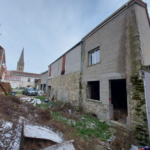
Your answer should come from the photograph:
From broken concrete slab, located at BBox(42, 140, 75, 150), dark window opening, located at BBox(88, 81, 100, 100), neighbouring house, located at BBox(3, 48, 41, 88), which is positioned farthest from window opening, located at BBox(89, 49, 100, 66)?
neighbouring house, located at BBox(3, 48, 41, 88)

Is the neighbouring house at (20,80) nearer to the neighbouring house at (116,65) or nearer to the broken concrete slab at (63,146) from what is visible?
the neighbouring house at (116,65)

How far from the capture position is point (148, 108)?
3750 mm

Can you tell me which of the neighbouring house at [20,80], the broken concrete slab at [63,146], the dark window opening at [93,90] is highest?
the neighbouring house at [20,80]

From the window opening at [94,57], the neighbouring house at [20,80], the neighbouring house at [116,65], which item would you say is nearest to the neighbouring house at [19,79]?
the neighbouring house at [20,80]

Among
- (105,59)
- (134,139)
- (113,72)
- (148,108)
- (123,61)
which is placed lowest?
(134,139)

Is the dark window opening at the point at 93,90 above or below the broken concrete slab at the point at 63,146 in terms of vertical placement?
above

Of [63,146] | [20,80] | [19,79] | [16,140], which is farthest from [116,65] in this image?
[20,80]

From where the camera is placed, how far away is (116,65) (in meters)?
5.29

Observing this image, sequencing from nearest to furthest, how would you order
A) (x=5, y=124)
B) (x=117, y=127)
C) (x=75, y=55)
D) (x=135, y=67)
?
(x=5, y=124), (x=135, y=67), (x=117, y=127), (x=75, y=55)

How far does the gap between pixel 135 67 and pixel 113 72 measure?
1231mm

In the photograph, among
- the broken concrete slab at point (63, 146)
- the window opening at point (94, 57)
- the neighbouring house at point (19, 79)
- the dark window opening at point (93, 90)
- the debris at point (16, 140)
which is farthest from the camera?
the neighbouring house at point (19, 79)

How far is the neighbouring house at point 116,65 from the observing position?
430 centimetres

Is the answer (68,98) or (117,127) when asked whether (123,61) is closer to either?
(117,127)

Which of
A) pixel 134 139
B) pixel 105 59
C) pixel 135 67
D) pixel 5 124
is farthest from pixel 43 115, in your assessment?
pixel 135 67
